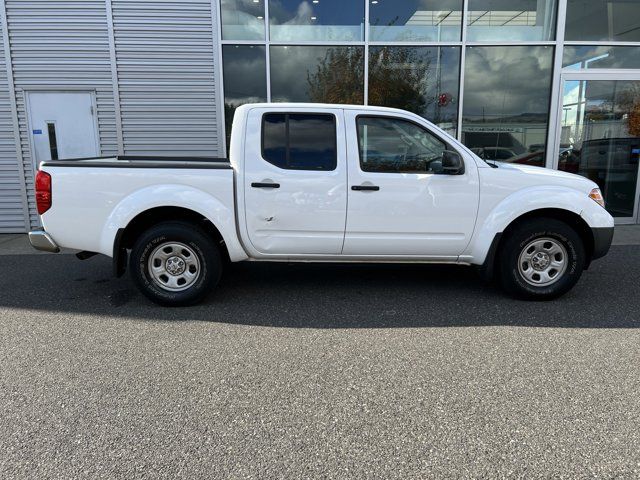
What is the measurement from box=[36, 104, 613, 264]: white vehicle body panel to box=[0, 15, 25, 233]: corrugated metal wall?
17.5ft

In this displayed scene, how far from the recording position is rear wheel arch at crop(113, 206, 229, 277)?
4.67m

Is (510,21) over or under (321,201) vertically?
over

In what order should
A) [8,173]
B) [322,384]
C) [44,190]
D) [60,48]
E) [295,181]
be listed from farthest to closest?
[8,173] → [60,48] → [295,181] → [44,190] → [322,384]

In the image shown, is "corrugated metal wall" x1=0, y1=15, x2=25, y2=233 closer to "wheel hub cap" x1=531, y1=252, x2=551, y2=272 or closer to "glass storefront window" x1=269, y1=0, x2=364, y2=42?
"glass storefront window" x1=269, y1=0, x2=364, y2=42

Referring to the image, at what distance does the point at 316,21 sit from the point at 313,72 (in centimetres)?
90

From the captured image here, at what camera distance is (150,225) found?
482cm

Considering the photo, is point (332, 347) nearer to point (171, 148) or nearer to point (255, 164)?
point (255, 164)

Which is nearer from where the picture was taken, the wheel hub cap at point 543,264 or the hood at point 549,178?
the hood at point 549,178

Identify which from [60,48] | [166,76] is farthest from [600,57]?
[60,48]

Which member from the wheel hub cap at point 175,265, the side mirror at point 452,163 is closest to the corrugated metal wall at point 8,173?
the wheel hub cap at point 175,265

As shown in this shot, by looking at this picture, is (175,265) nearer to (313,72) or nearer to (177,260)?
(177,260)

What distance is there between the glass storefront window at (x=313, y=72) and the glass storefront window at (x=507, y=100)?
2.12 m

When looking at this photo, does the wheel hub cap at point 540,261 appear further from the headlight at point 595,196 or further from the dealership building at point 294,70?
the dealership building at point 294,70

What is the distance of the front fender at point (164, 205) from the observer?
14.9 ft
